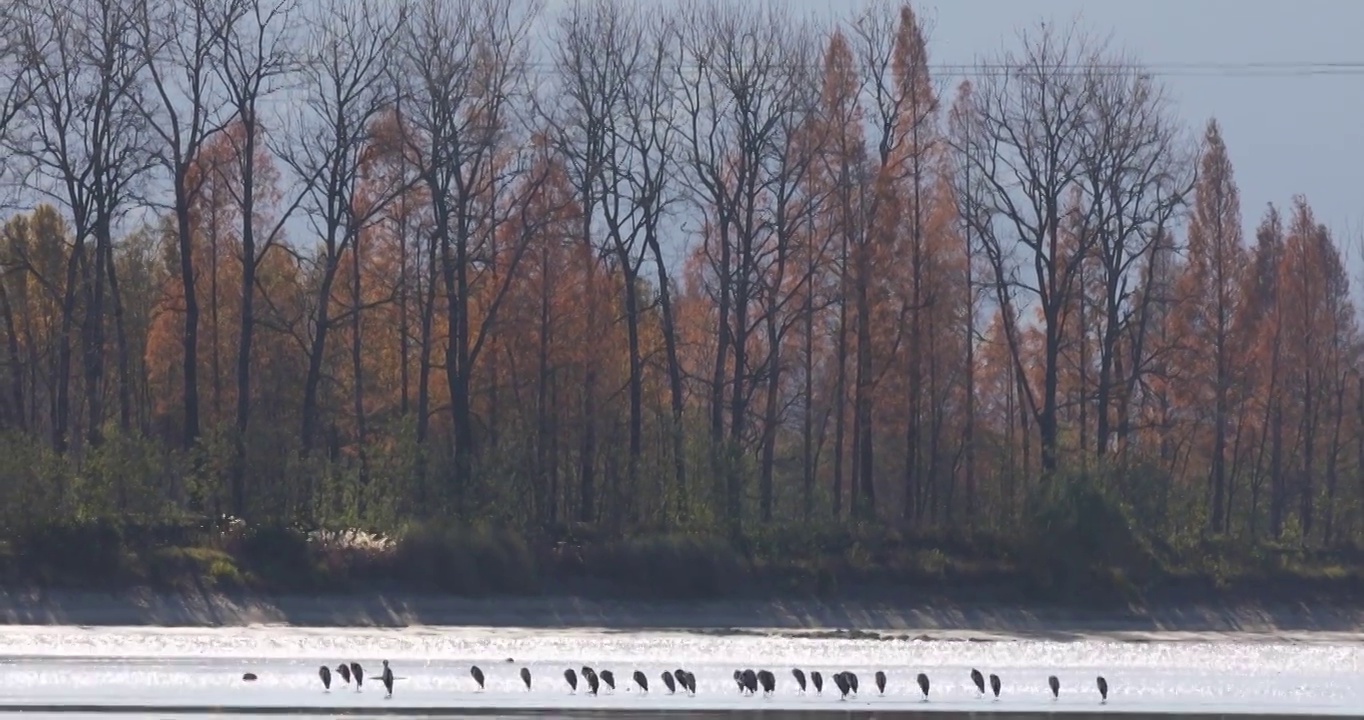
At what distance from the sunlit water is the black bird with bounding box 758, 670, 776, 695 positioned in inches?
6.4

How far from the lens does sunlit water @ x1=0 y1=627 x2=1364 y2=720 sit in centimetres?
2339

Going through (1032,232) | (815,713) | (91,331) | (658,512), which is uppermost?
(1032,232)

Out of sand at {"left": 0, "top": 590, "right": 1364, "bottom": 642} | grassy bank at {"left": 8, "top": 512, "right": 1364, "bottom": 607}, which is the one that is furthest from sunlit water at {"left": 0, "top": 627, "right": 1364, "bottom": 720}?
grassy bank at {"left": 8, "top": 512, "right": 1364, "bottom": 607}

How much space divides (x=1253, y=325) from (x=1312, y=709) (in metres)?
34.3

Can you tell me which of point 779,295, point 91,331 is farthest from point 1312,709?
point 91,331

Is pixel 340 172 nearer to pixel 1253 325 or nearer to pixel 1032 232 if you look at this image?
pixel 1032 232

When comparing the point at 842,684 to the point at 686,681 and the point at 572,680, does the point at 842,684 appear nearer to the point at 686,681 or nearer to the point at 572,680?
the point at 686,681

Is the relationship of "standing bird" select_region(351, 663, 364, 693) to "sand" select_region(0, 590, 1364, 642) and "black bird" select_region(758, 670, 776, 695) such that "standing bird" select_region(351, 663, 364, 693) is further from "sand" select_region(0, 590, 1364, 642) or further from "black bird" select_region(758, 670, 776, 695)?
"sand" select_region(0, 590, 1364, 642)

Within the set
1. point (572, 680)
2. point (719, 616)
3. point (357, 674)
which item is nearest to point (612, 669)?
point (572, 680)

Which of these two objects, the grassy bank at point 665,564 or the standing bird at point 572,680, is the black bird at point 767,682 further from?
the grassy bank at point 665,564

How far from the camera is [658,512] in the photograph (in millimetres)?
41875

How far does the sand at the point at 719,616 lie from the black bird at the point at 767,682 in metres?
10.7

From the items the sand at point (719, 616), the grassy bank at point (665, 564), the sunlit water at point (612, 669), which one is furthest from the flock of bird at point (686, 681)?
the grassy bank at point (665, 564)

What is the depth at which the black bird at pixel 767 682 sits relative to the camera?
25484mm
